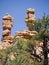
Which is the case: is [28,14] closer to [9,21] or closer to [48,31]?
[9,21]

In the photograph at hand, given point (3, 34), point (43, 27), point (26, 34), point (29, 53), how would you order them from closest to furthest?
point (29, 53) < point (43, 27) < point (26, 34) < point (3, 34)

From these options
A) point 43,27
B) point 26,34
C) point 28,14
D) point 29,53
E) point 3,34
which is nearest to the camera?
point 29,53

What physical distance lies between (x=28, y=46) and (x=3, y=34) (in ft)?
52.7

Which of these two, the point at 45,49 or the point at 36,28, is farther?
the point at 36,28

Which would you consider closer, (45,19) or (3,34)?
(45,19)

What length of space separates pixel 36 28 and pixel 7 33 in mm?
14728

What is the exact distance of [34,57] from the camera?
22781 millimetres

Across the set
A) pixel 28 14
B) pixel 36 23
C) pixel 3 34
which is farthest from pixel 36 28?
pixel 28 14

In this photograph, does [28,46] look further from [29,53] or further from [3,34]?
[3,34]

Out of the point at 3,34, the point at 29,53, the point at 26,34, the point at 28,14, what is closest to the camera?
the point at 29,53

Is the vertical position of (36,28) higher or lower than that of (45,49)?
higher

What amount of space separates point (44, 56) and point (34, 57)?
201 centimetres

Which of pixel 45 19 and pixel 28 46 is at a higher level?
pixel 45 19

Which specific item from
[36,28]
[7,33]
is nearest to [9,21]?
[7,33]
